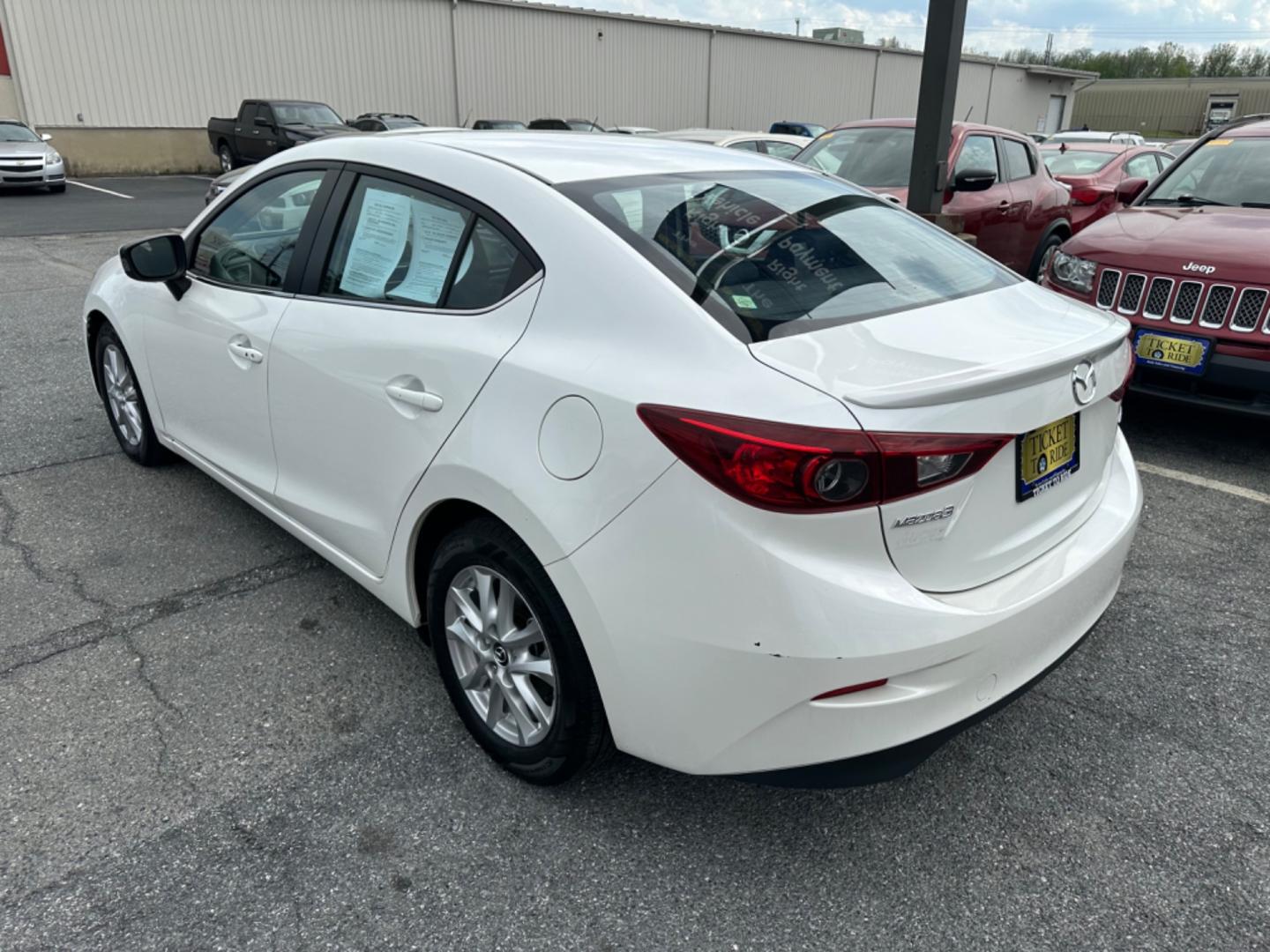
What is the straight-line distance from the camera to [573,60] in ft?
98.3

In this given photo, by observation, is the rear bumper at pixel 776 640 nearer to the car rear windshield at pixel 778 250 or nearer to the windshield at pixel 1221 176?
the car rear windshield at pixel 778 250

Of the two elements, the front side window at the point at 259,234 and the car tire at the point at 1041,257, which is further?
the car tire at the point at 1041,257

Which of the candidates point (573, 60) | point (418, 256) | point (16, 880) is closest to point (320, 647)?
point (16, 880)

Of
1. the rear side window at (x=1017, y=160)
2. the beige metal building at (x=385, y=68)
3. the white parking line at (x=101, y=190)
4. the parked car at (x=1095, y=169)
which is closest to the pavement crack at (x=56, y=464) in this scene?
the rear side window at (x=1017, y=160)

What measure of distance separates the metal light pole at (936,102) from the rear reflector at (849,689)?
17.3 ft

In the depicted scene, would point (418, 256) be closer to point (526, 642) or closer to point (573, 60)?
point (526, 642)

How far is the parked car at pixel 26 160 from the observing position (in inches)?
662

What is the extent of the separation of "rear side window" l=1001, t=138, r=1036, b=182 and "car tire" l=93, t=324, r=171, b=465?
7.54 meters

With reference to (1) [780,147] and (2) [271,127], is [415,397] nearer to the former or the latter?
(1) [780,147]

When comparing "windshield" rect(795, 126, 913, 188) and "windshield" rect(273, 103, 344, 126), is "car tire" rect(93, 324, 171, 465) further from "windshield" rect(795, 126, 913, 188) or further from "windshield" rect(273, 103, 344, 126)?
"windshield" rect(273, 103, 344, 126)

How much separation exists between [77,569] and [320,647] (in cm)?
119

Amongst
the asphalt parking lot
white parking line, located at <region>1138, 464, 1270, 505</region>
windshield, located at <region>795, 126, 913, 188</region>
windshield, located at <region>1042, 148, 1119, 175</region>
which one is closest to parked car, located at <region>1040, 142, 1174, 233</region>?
windshield, located at <region>1042, 148, 1119, 175</region>

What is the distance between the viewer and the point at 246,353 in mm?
3053

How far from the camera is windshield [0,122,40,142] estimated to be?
17.2 metres
